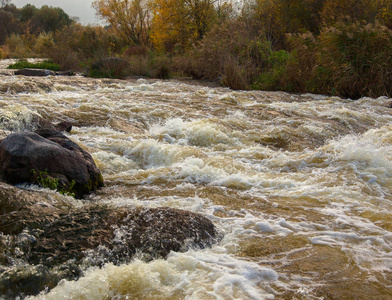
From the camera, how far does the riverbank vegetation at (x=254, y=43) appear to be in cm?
1054

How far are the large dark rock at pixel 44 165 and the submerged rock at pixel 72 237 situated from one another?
1.48 feet

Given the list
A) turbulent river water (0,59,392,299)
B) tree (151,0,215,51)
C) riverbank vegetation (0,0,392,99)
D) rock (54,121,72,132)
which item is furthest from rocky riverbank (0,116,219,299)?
tree (151,0,215,51)

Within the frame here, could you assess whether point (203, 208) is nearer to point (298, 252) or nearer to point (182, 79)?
point (298, 252)

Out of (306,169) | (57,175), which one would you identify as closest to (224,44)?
(306,169)

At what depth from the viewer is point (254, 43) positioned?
42.8 ft

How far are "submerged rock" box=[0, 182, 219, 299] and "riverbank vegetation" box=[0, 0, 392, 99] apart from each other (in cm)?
954

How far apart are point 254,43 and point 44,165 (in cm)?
1105

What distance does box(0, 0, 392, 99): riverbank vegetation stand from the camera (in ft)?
34.6

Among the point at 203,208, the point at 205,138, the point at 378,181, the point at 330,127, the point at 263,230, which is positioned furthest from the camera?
the point at 330,127

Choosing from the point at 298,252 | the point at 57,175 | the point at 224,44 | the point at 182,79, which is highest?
the point at 224,44

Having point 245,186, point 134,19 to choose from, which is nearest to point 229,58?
point 245,186

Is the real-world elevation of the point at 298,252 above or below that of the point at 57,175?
below

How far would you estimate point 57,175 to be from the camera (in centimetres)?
347

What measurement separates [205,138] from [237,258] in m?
3.55
